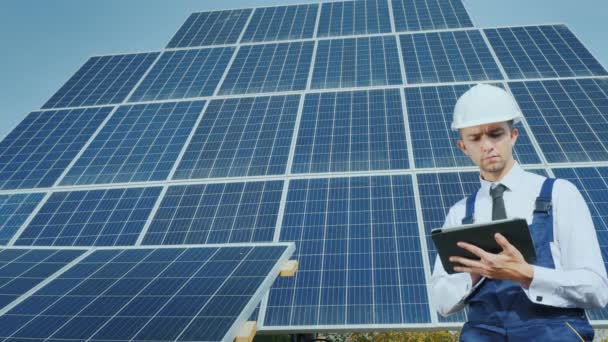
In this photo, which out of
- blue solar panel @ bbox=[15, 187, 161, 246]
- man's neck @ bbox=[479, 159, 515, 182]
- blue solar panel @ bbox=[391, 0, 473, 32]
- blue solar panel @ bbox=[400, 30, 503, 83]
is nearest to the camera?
man's neck @ bbox=[479, 159, 515, 182]

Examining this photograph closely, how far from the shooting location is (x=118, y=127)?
42.3ft

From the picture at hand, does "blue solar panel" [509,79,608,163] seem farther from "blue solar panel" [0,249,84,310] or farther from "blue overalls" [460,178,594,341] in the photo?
"blue solar panel" [0,249,84,310]

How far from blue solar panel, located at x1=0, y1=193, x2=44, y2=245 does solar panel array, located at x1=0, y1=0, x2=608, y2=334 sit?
5cm

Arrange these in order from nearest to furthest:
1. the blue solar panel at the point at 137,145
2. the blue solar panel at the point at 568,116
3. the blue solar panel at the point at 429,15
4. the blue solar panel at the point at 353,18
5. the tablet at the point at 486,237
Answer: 1. the tablet at the point at 486,237
2. the blue solar panel at the point at 568,116
3. the blue solar panel at the point at 137,145
4. the blue solar panel at the point at 429,15
5. the blue solar panel at the point at 353,18

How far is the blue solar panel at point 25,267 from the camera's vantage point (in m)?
6.29

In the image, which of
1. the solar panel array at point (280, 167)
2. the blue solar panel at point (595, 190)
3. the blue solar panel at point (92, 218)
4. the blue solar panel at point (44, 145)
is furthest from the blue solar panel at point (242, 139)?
the blue solar panel at point (595, 190)

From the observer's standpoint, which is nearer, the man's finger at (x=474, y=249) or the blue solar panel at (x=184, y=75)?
the man's finger at (x=474, y=249)

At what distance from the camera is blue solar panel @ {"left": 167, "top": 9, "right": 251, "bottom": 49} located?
60.1 ft

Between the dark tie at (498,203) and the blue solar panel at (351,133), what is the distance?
288 inches

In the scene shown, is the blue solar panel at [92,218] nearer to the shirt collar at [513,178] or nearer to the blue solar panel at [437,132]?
the blue solar panel at [437,132]

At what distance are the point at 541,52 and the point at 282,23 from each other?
10260 mm

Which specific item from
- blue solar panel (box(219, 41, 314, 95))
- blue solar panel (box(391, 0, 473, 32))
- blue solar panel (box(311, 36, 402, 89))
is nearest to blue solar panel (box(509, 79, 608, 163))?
blue solar panel (box(311, 36, 402, 89))

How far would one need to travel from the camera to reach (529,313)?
2.32 metres

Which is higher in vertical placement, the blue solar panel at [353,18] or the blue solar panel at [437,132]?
the blue solar panel at [437,132]
